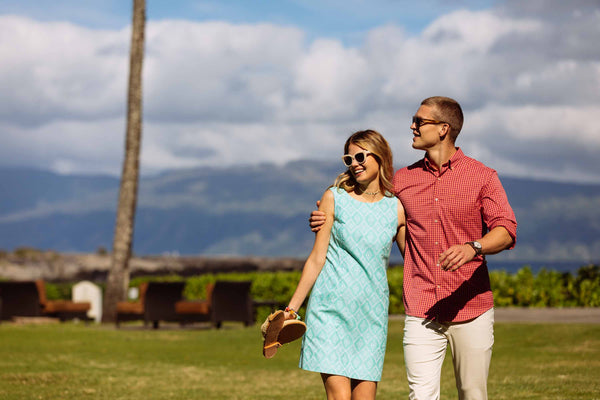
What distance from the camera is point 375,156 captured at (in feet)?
16.6

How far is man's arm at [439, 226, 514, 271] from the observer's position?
4465 millimetres

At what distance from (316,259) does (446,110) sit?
1.21m

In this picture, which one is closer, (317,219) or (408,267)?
(317,219)

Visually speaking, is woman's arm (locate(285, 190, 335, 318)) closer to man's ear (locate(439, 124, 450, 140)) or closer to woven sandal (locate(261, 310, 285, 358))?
woven sandal (locate(261, 310, 285, 358))

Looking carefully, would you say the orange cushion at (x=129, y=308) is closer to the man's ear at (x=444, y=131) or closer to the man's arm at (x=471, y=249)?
the man's ear at (x=444, y=131)

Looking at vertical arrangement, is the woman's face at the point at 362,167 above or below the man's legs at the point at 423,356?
above

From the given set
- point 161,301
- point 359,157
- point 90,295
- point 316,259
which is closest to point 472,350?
point 316,259

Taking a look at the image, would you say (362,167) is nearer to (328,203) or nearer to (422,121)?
(328,203)

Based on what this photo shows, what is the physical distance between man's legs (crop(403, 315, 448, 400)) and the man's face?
1.05 m

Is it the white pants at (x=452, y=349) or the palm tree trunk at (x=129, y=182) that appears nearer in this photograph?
the white pants at (x=452, y=349)

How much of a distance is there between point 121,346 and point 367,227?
38.6 ft

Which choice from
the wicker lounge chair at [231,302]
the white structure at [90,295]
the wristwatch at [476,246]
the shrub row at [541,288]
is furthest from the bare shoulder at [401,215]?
the white structure at [90,295]

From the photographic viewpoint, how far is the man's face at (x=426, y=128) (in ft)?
17.2

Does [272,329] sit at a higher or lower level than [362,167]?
lower
